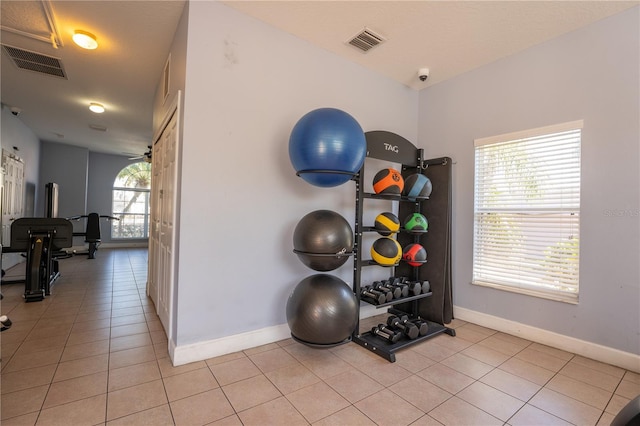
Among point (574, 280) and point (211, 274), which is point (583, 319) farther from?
point (211, 274)

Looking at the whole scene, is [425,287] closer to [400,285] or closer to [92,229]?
[400,285]

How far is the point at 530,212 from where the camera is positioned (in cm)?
303

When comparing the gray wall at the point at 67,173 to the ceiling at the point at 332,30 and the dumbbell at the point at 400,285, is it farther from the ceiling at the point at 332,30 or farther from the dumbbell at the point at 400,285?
the dumbbell at the point at 400,285

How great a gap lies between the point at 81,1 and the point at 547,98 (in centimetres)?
438

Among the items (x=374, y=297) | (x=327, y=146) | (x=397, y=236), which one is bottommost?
(x=374, y=297)

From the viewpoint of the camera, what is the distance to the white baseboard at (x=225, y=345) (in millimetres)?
2330

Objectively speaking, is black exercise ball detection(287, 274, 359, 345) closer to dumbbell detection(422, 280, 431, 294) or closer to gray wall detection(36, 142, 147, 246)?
dumbbell detection(422, 280, 431, 294)

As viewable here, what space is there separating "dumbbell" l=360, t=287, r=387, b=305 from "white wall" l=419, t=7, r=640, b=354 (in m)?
1.40

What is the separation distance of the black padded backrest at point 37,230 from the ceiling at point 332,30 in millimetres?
1958

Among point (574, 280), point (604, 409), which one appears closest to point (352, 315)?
point (604, 409)

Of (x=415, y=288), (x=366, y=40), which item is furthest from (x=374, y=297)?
(x=366, y=40)

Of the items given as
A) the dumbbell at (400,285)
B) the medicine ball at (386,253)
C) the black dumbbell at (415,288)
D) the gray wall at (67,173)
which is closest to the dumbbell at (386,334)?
the dumbbell at (400,285)

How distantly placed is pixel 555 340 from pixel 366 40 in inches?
135

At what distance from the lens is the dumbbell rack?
9.05 ft
